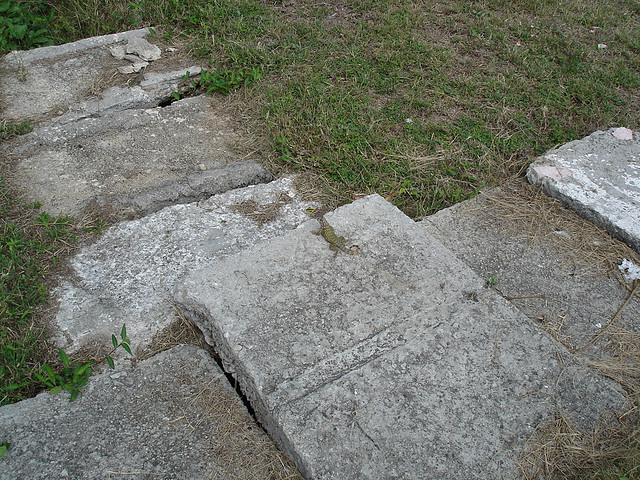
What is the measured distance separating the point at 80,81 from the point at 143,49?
1.84ft

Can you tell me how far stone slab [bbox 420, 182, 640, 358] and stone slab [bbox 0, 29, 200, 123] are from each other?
7.19ft

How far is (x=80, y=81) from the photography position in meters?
3.71

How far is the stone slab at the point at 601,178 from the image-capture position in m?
2.70

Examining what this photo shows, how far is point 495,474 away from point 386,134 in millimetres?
2155

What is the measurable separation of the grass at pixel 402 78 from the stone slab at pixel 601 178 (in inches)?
6.9

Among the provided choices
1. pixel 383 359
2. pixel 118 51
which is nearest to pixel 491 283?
pixel 383 359

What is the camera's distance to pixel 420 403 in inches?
71.5

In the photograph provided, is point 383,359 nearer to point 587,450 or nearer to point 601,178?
point 587,450

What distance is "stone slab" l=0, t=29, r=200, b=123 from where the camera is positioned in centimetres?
345

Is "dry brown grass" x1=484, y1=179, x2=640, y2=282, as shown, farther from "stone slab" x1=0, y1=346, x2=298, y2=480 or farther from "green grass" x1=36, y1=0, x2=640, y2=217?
"stone slab" x1=0, y1=346, x2=298, y2=480

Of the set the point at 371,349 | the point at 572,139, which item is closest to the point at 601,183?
the point at 572,139

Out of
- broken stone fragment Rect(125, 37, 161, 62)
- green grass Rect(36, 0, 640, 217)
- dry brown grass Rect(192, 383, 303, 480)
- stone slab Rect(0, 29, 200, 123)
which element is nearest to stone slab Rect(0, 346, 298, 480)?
dry brown grass Rect(192, 383, 303, 480)

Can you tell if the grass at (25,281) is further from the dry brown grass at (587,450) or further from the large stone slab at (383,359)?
the dry brown grass at (587,450)

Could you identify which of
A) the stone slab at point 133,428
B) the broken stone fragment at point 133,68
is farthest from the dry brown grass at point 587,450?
the broken stone fragment at point 133,68
